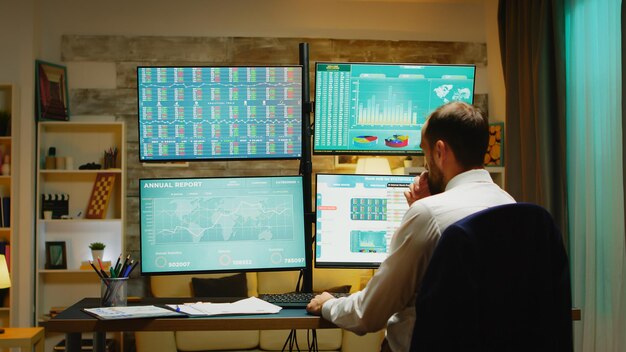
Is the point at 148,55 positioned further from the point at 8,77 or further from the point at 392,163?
the point at 392,163

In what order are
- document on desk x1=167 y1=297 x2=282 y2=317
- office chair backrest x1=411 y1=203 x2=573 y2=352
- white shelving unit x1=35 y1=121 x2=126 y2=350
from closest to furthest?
office chair backrest x1=411 y1=203 x2=573 y2=352, document on desk x1=167 y1=297 x2=282 y2=317, white shelving unit x1=35 y1=121 x2=126 y2=350

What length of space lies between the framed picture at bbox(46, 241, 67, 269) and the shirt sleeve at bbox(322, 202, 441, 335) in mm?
3885

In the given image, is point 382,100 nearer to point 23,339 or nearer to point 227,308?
point 227,308

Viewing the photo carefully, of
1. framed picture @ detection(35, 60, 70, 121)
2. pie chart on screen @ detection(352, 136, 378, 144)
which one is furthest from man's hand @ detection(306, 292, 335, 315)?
framed picture @ detection(35, 60, 70, 121)

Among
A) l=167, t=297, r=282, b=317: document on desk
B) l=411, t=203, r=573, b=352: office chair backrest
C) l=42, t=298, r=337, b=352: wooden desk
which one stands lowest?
l=42, t=298, r=337, b=352: wooden desk

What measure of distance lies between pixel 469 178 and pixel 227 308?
2.98 feet

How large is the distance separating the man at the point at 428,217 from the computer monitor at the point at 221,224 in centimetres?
71

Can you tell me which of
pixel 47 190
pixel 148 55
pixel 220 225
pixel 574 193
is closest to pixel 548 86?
pixel 574 193

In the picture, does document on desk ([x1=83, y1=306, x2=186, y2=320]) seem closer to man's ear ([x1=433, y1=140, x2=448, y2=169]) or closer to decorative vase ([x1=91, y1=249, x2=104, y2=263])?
man's ear ([x1=433, y1=140, x2=448, y2=169])

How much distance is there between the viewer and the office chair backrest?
1.61 meters

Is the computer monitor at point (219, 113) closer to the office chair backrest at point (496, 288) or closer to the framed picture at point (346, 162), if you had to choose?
the office chair backrest at point (496, 288)

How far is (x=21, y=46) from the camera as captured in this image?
17.6ft

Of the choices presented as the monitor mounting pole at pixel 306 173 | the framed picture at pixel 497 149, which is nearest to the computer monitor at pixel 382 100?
the monitor mounting pole at pixel 306 173

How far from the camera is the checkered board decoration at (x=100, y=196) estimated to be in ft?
17.7
